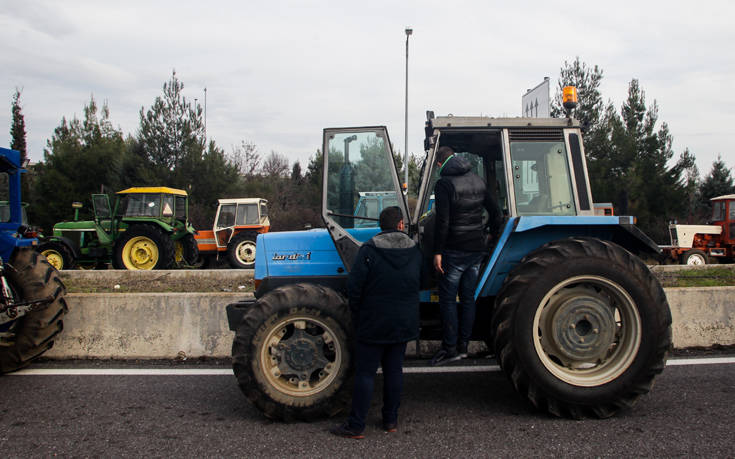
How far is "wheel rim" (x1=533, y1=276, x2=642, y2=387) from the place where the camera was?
434cm

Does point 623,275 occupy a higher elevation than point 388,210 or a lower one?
lower

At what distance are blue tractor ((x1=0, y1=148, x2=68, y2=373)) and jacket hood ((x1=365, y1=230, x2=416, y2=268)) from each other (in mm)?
3642

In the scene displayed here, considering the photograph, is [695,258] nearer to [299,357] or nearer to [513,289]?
[513,289]

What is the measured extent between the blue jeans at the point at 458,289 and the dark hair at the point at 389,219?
0.61 m

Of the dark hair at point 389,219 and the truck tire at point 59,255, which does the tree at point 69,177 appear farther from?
the dark hair at point 389,219

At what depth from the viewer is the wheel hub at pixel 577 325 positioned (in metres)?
4.40

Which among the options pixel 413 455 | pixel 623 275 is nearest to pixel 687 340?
pixel 623 275

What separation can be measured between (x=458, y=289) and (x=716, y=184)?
46537 millimetres

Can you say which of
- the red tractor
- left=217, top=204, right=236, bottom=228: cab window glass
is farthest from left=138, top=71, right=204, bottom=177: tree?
the red tractor

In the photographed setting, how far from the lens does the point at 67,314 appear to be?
6.23 metres

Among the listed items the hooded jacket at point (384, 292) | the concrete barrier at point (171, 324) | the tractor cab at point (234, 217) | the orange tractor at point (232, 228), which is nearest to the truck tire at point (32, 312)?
the concrete barrier at point (171, 324)

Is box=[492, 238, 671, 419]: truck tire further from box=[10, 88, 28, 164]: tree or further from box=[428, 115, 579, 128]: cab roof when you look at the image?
box=[10, 88, 28, 164]: tree

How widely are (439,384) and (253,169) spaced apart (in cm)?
4500

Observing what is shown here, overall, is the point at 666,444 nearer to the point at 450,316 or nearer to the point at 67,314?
the point at 450,316
